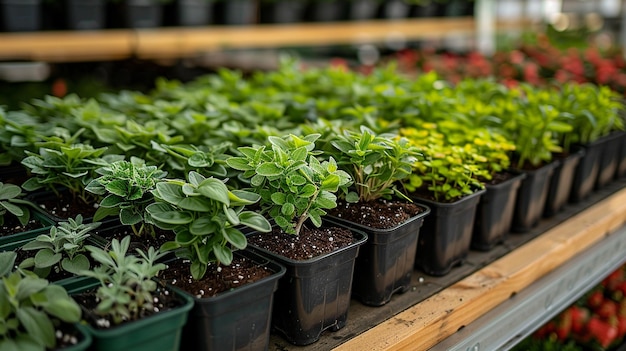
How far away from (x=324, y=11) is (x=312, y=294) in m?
3.20

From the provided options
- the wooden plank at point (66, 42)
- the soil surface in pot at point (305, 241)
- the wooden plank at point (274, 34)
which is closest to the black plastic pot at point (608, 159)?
the soil surface in pot at point (305, 241)

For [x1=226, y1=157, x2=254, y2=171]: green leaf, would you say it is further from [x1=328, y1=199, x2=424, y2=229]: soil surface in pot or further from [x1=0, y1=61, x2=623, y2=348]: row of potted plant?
[x1=328, y1=199, x2=424, y2=229]: soil surface in pot

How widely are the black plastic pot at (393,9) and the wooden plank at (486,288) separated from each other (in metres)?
2.87

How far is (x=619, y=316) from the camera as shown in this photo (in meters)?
2.16

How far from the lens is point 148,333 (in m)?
0.80

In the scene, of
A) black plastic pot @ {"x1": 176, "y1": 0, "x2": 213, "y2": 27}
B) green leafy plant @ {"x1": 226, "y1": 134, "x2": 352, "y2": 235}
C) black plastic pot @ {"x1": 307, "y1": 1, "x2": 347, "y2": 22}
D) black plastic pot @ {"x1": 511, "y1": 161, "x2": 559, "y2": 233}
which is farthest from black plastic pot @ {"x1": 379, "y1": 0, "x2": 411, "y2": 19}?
green leafy plant @ {"x1": 226, "y1": 134, "x2": 352, "y2": 235}

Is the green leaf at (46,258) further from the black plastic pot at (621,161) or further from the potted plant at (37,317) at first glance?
the black plastic pot at (621,161)

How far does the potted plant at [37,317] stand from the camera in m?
0.75

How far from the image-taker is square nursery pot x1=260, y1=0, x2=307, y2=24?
373 cm

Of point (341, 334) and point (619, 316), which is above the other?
point (341, 334)

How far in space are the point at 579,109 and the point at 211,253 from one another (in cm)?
136

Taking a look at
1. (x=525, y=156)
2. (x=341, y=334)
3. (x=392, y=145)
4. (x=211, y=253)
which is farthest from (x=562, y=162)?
(x=211, y=253)

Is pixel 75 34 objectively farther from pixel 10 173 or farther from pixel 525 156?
pixel 525 156

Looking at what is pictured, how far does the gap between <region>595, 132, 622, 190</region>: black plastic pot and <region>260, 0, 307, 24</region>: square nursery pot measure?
2296mm
